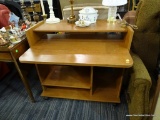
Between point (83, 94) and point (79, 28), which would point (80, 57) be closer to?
point (79, 28)

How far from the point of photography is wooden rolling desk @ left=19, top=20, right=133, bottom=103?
102 centimetres

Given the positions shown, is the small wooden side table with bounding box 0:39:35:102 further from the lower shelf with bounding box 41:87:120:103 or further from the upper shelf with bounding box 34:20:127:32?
the lower shelf with bounding box 41:87:120:103

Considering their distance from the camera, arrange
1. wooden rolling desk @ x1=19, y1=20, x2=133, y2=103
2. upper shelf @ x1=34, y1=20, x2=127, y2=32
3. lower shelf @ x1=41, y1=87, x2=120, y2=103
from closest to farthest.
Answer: wooden rolling desk @ x1=19, y1=20, x2=133, y2=103
upper shelf @ x1=34, y1=20, x2=127, y2=32
lower shelf @ x1=41, y1=87, x2=120, y2=103

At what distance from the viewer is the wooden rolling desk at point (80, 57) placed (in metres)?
1.02

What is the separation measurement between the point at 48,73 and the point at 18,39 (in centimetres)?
50

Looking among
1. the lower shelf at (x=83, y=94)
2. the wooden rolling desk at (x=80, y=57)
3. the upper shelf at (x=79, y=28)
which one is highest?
the upper shelf at (x=79, y=28)

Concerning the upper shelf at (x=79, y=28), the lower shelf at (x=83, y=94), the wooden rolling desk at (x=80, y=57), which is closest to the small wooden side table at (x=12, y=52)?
the wooden rolling desk at (x=80, y=57)

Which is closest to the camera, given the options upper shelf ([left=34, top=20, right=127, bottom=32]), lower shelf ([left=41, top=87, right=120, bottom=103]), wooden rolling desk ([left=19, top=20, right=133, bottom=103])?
wooden rolling desk ([left=19, top=20, right=133, bottom=103])

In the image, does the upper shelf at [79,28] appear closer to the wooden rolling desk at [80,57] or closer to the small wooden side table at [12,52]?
the wooden rolling desk at [80,57]

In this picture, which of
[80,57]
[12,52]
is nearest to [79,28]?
[80,57]

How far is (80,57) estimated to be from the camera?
1052 mm

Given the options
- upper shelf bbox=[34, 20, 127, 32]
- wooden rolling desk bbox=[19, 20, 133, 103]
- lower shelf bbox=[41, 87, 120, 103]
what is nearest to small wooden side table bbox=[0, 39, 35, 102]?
wooden rolling desk bbox=[19, 20, 133, 103]

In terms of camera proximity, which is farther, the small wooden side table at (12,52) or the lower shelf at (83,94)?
the lower shelf at (83,94)

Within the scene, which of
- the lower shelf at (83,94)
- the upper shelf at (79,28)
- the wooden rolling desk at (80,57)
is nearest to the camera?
the wooden rolling desk at (80,57)
